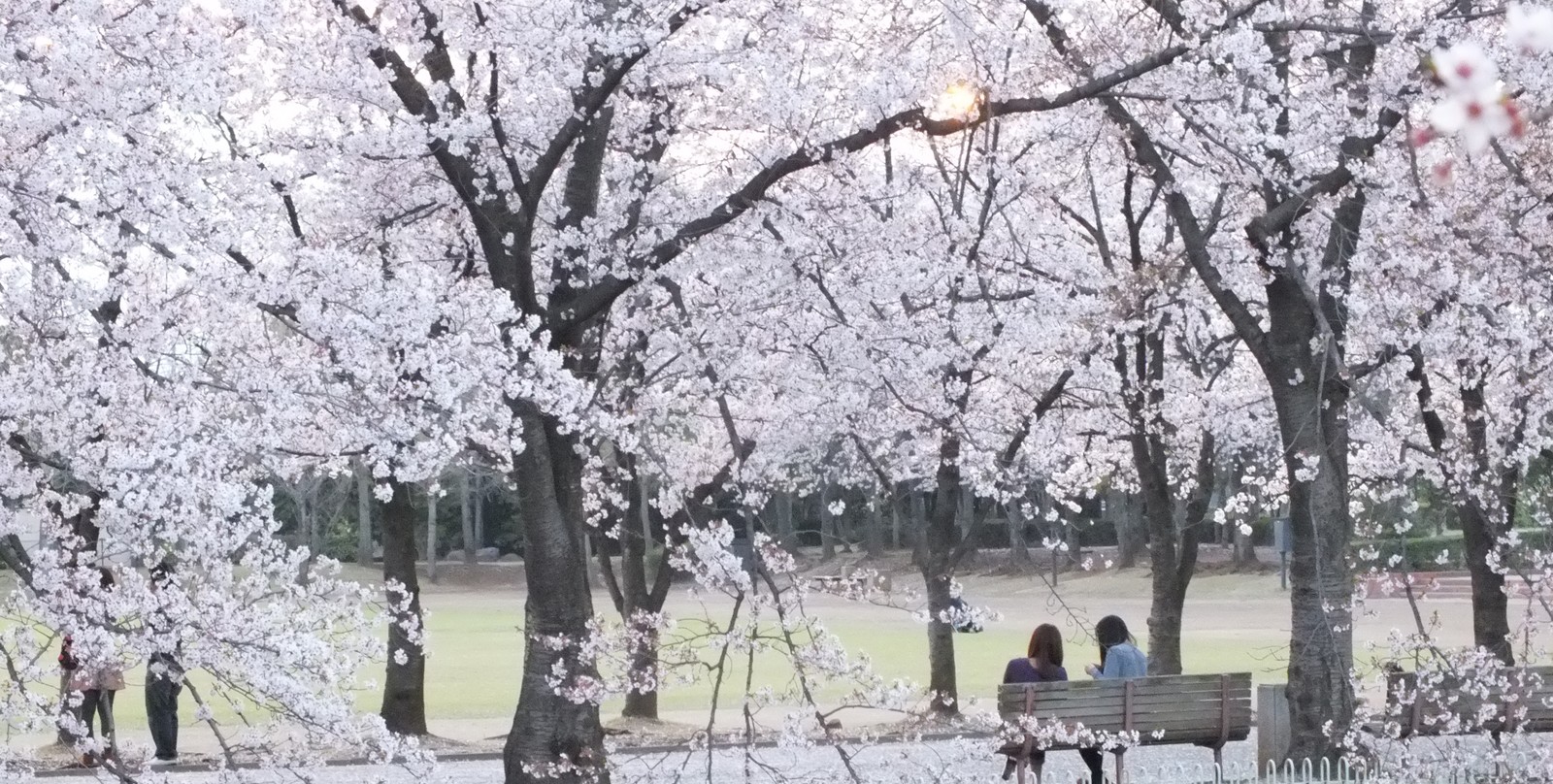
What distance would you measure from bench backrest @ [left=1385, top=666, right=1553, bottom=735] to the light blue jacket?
4.81 ft

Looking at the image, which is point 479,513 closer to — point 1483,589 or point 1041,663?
point 1483,589

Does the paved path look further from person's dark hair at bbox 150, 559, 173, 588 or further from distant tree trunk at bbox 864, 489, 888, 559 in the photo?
distant tree trunk at bbox 864, 489, 888, 559

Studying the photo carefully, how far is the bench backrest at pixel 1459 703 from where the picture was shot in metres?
9.65

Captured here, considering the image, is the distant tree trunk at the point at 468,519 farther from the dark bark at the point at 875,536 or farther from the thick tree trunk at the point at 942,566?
the thick tree trunk at the point at 942,566

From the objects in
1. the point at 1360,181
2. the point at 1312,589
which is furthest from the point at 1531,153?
the point at 1312,589

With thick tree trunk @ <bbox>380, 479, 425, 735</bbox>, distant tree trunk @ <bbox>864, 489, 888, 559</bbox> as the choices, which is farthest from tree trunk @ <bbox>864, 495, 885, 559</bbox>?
thick tree trunk @ <bbox>380, 479, 425, 735</bbox>

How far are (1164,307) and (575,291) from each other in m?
6.68

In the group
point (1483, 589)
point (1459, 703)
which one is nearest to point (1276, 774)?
point (1459, 703)

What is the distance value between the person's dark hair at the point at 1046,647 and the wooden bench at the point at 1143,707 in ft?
1.38

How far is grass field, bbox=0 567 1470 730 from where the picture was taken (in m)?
19.6

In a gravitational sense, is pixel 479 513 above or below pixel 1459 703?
above

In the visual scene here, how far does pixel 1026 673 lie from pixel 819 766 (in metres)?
3.23

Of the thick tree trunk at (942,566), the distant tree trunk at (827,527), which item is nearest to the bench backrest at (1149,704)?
the thick tree trunk at (942,566)

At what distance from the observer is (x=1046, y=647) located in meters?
10.0
